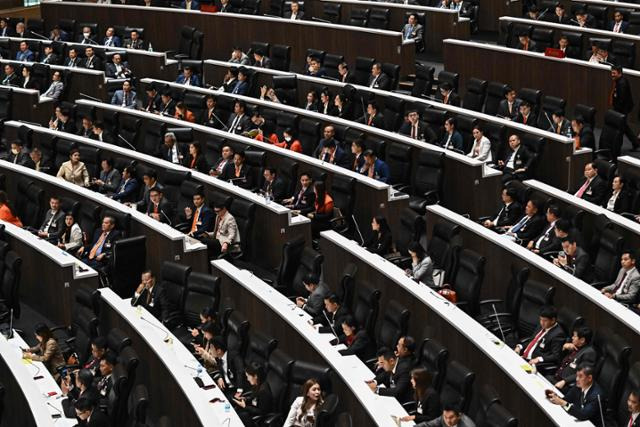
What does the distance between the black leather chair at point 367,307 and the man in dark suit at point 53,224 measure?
3323 millimetres

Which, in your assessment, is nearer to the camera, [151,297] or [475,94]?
[151,297]

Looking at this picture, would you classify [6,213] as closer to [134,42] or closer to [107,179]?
[107,179]

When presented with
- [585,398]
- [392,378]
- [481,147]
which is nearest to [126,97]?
[481,147]

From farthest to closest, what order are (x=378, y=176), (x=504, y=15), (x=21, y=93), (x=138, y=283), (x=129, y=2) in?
(x=129, y=2) → (x=504, y=15) → (x=21, y=93) → (x=378, y=176) → (x=138, y=283)

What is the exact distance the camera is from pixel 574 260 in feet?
28.6

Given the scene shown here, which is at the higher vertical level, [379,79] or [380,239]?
[379,79]

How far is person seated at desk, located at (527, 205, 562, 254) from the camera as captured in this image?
29.9 ft

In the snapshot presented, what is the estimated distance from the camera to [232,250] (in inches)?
399

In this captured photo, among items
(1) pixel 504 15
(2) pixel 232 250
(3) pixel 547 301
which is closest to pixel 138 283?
(2) pixel 232 250

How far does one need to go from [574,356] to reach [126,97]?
781 centimetres

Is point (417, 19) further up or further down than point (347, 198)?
further up

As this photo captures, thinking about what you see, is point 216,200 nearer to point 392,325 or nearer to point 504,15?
point 392,325

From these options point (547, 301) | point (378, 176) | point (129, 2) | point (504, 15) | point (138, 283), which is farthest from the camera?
point (129, 2)

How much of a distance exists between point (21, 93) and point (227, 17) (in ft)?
9.81
